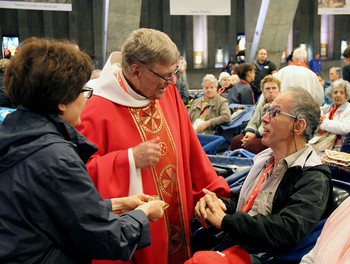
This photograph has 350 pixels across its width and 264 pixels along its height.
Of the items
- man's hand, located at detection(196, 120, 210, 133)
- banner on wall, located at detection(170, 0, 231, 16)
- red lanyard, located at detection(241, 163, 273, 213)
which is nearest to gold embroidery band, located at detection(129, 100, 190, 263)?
red lanyard, located at detection(241, 163, 273, 213)

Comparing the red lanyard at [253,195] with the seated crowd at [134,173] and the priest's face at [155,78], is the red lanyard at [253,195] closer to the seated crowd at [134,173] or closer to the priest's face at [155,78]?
the seated crowd at [134,173]

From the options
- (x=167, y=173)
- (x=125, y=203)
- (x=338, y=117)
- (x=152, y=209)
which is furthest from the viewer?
(x=338, y=117)

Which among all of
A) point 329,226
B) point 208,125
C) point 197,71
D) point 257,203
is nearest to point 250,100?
point 208,125

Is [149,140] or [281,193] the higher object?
[149,140]

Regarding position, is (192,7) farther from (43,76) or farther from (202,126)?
(43,76)

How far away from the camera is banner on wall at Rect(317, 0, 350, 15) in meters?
11.6

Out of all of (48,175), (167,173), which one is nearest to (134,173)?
(167,173)

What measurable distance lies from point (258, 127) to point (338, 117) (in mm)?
1077

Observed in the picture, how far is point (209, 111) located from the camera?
20.4 ft

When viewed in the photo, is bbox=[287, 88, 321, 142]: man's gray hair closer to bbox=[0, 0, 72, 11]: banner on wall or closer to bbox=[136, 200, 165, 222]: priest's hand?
bbox=[136, 200, 165, 222]: priest's hand

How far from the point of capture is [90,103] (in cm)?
224

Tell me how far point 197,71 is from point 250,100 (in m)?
13.3

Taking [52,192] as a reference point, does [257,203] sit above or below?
below

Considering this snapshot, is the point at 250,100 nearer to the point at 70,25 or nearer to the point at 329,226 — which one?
the point at 329,226
